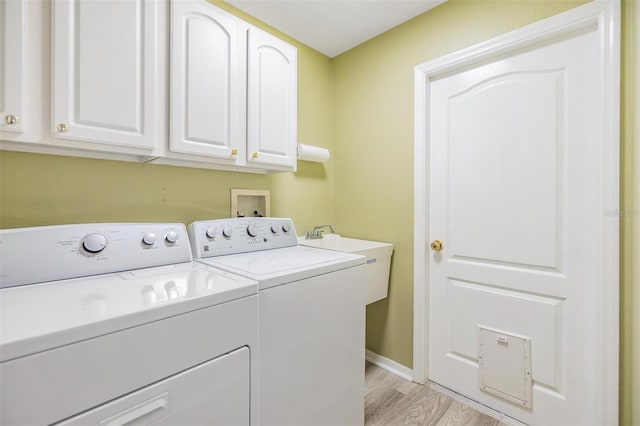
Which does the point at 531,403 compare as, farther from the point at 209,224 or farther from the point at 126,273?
the point at 126,273

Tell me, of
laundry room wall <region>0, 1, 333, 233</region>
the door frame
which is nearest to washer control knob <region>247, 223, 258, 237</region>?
laundry room wall <region>0, 1, 333, 233</region>

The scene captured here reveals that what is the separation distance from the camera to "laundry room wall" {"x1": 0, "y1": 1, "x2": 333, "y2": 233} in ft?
3.98

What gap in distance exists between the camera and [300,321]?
116 cm

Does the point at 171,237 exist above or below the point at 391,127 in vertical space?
below

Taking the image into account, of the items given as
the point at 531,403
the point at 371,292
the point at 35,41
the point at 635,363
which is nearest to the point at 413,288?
the point at 371,292

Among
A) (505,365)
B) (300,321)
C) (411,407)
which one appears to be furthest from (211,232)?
(505,365)

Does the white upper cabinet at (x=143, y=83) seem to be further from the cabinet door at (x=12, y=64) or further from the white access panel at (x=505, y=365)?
the white access panel at (x=505, y=365)

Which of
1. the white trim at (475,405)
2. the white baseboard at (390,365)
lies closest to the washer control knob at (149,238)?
the white baseboard at (390,365)

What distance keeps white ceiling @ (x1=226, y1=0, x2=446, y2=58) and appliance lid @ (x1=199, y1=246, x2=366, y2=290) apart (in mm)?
1579

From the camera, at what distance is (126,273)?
1.13 metres

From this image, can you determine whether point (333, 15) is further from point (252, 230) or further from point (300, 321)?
point (300, 321)

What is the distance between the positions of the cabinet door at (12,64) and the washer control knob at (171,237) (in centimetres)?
60

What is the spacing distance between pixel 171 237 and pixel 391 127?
1.63 m

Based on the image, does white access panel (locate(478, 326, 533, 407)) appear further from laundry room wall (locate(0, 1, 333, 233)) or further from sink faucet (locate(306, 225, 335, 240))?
laundry room wall (locate(0, 1, 333, 233))
